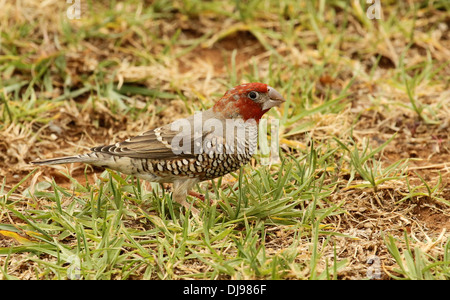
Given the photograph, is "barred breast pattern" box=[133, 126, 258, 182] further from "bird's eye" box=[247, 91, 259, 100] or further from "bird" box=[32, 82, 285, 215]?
"bird's eye" box=[247, 91, 259, 100]

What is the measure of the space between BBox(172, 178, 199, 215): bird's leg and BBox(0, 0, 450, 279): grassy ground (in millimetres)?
97

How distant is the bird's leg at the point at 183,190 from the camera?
412cm

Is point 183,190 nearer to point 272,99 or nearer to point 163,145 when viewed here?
point 163,145

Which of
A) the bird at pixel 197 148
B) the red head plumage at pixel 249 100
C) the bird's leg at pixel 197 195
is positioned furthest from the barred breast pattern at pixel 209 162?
the bird's leg at pixel 197 195

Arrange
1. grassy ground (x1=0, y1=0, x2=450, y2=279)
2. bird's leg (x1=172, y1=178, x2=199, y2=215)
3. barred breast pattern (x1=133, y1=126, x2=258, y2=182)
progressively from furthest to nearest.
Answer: bird's leg (x1=172, y1=178, x2=199, y2=215), barred breast pattern (x1=133, y1=126, x2=258, y2=182), grassy ground (x1=0, y1=0, x2=450, y2=279)

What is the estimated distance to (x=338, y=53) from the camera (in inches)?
256

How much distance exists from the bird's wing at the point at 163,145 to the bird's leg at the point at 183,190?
20 centimetres

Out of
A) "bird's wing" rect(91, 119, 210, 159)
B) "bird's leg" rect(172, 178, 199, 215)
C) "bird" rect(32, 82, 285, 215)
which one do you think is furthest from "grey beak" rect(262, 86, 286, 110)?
"bird's leg" rect(172, 178, 199, 215)

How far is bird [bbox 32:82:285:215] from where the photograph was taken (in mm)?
4016

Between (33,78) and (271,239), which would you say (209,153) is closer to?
(271,239)

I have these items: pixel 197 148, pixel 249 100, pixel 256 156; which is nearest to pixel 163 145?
pixel 197 148

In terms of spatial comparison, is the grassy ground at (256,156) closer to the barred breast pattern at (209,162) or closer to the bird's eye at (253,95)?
the barred breast pattern at (209,162)
